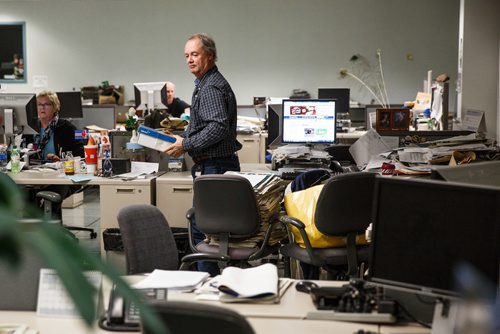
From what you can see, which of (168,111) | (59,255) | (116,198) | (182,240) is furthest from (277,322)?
(168,111)

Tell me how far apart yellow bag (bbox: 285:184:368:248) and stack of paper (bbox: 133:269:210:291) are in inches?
53.1

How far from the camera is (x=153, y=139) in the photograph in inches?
196

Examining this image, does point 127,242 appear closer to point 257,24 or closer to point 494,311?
point 494,311

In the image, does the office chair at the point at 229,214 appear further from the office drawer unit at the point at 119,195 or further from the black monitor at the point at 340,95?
the black monitor at the point at 340,95

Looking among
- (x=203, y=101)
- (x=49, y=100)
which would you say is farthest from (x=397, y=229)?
(x=49, y=100)

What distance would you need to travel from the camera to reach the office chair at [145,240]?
3.06m

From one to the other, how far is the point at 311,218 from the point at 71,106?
5371 mm

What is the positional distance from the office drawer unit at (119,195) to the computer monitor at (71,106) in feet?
12.7

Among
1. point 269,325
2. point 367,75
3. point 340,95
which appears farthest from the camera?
point 367,75

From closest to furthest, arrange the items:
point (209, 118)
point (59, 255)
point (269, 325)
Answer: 1. point (59, 255)
2. point (269, 325)
3. point (209, 118)

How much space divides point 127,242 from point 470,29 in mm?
4819

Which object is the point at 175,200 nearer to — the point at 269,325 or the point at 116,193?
the point at 116,193

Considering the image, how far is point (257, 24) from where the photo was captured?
11.6 metres

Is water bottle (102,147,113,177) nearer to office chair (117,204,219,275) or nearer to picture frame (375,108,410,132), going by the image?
office chair (117,204,219,275)
